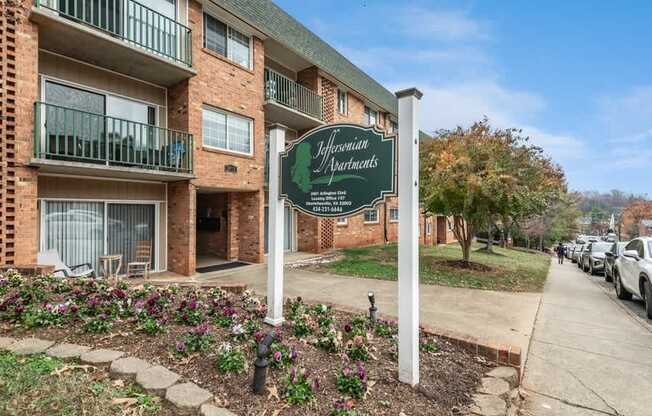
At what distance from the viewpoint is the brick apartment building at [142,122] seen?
21.9 ft

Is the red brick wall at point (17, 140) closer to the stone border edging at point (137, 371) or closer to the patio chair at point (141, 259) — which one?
the patio chair at point (141, 259)

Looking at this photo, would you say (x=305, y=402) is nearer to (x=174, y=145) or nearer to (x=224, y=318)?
(x=224, y=318)

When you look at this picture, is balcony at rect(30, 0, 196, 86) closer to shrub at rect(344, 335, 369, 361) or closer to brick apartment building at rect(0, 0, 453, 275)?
brick apartment building at rect(0, 0, 453, 275)

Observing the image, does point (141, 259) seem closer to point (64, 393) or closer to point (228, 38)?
point (228, 38)

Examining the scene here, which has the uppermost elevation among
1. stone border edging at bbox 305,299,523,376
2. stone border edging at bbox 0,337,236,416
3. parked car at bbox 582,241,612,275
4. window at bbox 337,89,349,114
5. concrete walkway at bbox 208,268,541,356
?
window at bbox 337,89,349,114

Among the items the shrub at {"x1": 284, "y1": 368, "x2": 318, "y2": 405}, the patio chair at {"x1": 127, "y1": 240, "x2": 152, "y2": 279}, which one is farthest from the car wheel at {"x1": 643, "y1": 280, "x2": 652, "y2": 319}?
the patio chair at {"x1": 127, "y1": 240, "x2": 152, "y2": 279}

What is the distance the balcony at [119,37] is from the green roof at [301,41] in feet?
6.93

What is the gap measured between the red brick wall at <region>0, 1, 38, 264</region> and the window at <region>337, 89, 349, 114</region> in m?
12.0

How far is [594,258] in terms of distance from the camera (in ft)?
51.1

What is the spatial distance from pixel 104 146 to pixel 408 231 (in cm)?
780

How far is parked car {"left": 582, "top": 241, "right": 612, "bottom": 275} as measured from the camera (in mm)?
15416

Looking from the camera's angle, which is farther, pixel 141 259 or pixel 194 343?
pixel 141 259

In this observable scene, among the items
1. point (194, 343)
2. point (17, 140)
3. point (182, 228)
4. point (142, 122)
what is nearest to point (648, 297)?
point (194, 343)

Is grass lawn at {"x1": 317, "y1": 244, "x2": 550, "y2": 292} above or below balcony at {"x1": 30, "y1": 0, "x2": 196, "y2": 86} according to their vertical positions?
below
